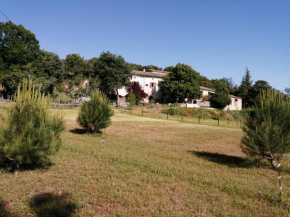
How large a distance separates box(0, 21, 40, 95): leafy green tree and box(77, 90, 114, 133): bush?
30755mm

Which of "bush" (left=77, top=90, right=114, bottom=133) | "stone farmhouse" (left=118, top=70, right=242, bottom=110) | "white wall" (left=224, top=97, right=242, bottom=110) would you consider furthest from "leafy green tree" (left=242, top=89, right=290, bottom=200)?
"white wall" (left=224, top=97, right=242, bottom=110)

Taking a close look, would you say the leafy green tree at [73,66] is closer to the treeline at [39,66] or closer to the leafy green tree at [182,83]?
the treeline at [39,66]

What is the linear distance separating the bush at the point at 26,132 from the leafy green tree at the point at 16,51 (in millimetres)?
37170

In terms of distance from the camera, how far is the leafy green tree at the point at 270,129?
689 cm

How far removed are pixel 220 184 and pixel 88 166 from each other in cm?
373

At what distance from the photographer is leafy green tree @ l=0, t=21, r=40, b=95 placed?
39.4 m

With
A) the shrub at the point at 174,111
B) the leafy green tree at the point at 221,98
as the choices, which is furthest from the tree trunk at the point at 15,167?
the leafy green tree at the point at 221,98

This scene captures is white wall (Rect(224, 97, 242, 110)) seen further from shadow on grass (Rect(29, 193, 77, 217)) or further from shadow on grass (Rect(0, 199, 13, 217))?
shadow on grass (Rect(0, 199, 13, 217))

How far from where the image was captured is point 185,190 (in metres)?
5.06

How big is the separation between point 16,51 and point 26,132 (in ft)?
142

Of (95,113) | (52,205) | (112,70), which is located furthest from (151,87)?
(52,205)

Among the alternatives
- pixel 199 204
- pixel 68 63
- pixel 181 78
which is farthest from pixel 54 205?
pixel 68 63

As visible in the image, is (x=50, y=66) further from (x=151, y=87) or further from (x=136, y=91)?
(x=151, y=87)

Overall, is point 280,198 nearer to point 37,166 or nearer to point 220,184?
point 220,184
